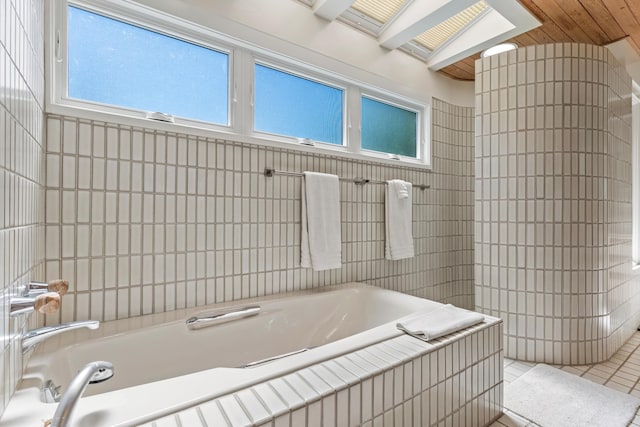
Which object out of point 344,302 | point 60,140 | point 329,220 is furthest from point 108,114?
point 344,302

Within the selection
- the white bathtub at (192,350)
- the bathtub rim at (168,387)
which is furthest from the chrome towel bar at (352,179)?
the bathtub rim at (168,387)

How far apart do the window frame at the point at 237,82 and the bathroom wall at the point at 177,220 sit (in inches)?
2.0

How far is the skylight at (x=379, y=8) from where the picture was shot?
2.21 m

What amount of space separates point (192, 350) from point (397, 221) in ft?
5.60

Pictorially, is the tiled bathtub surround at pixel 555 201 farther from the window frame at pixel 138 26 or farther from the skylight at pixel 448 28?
the window frame at pixel 138 26

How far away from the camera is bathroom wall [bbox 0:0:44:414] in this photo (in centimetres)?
72

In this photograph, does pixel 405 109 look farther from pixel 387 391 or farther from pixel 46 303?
pixel 46 303

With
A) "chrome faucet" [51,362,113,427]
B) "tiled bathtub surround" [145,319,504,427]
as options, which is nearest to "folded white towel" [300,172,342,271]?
"tiled bathtub surround" [145,319,504,427]

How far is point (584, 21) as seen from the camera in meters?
2.24

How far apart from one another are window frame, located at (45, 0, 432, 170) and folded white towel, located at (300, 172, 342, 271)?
0.80ft

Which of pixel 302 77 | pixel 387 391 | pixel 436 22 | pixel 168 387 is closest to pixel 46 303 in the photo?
pixel 168 387

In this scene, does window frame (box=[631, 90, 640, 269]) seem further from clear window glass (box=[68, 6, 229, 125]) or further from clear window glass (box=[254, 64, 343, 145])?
clear window glass (box=[68, 6, 229, 125])

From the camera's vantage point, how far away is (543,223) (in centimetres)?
215

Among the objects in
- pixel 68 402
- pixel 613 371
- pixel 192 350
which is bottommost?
pixel 613 371
